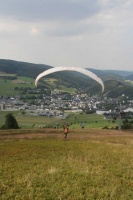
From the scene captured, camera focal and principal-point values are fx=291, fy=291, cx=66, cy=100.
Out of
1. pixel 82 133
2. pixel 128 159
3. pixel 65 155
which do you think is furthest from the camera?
pixel 82 133

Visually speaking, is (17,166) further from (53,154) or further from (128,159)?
(128,159)

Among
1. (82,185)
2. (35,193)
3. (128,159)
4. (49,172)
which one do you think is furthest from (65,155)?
(35,193)

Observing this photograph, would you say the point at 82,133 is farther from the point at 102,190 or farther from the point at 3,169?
the point at 102,190

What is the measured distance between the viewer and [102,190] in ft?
51.6

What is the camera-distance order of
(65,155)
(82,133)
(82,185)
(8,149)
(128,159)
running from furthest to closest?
(82,133)
(8,149)
(65,155)
(128,159)
(82,185)

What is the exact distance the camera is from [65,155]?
26.2 m

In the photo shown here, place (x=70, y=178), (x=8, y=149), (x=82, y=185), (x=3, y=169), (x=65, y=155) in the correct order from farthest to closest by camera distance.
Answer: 1. (x=8, y=149)
2. (x=65, y=155)
3. (x=3, y=169)
4. (x=70, y=178)
5. (x=82, y=185)

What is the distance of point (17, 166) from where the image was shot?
20953mm

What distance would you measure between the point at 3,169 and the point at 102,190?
7.45 meters

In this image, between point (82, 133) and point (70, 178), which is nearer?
point (70, 178)

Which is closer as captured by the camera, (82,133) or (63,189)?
(63,189)

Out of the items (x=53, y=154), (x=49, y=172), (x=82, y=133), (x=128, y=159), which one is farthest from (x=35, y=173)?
(x=82, y=133)

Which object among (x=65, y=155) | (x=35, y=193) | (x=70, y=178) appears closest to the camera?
(x=35, y=193)

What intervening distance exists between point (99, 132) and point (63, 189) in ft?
107
